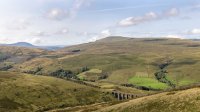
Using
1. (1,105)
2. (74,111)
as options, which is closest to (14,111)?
(1,105)

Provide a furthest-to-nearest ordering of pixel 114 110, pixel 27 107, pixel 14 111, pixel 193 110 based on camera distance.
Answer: pixel 27 107 → pixel 14 111 → pixel 114 110 → pixel 193 110

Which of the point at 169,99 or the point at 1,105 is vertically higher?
the point at 169,99

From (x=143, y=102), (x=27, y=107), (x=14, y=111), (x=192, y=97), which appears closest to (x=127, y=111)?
(x=143, y=102)

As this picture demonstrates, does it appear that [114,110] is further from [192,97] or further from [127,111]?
[192,97]

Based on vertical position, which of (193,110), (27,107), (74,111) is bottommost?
(27,107)

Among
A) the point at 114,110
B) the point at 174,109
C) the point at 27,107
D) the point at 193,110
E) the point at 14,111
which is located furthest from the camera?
the point at 27,107

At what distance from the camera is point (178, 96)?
7356cm

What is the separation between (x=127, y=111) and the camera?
7769 cm

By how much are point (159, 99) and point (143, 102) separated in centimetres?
443

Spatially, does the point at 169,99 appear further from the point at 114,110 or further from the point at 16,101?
the point at 16,101

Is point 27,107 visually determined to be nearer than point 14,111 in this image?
No

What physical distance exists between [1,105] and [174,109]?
5248 inches

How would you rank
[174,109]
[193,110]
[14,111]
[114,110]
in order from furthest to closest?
[14,111] → [114,110] → [174,109] → [193,110]

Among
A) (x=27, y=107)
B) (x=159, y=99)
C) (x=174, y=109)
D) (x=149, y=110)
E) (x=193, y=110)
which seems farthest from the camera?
(x=27, y=107)
